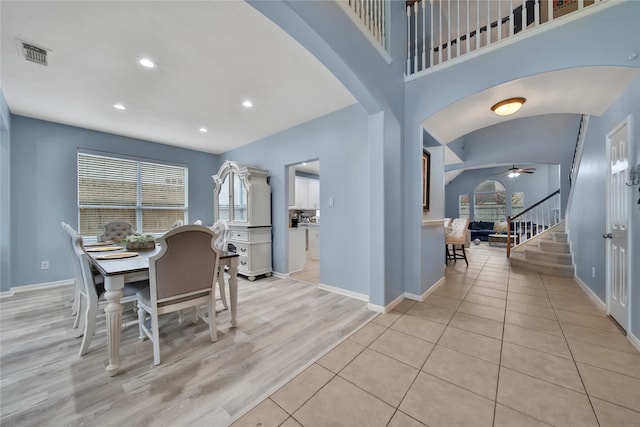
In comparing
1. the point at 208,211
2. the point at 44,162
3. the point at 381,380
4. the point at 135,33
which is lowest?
the point at 381,380

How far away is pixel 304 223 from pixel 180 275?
4218 mm

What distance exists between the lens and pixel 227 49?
2.16m

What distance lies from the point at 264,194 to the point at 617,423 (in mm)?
4155

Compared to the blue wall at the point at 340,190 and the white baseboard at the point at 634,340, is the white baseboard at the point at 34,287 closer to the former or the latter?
the blue wall at the point at 340,190

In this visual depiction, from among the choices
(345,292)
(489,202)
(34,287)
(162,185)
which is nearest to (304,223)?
(345,292)

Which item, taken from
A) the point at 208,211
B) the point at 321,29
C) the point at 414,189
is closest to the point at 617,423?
the point at 414,189

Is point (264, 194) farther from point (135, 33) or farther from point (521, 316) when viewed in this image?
point (521, 316)

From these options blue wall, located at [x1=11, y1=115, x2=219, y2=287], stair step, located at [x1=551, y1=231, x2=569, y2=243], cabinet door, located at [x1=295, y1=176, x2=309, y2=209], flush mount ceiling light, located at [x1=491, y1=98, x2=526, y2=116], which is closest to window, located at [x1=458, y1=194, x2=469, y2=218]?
stair step, located at [x1=551, y1=231, x2=569, y2=243]

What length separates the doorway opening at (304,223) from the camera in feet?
14.0

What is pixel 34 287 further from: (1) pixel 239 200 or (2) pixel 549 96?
(2) pixel 549 96

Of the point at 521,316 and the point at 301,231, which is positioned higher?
the point at 301,231

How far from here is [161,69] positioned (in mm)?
2436

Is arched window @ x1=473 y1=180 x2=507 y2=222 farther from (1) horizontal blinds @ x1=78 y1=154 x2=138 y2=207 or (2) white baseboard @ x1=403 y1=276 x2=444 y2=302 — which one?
(1) horizontal blinds @ x1=78 y1=154 x2=138 y2=207

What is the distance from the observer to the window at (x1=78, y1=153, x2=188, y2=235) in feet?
13.5
